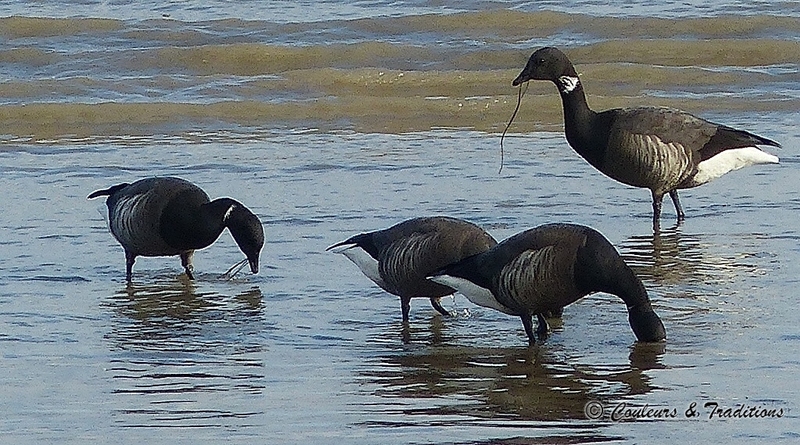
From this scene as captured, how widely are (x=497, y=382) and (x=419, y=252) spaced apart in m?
1.09

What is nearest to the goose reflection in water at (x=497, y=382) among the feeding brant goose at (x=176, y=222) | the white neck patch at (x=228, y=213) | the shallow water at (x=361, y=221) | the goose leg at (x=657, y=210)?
the shallow water at (x=361, y=221)

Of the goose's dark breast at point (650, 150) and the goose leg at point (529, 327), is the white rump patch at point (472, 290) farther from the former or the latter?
the goose's dark breast at point (650, 150)

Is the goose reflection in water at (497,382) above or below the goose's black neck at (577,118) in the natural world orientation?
below

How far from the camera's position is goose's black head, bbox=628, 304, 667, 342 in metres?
6.32

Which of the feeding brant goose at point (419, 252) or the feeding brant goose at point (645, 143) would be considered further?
the feeding brant goose at point (645, 143)

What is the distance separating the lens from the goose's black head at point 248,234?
7812mm

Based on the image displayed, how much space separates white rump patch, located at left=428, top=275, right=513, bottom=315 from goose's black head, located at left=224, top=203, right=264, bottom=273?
146 cm

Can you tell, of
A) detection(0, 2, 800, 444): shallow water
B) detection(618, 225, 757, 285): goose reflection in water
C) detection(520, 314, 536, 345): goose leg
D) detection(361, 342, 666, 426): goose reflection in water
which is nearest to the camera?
detection(361, 342, 666, 426): goose reflection in water

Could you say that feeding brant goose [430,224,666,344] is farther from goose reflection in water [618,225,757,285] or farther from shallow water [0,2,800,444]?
goose reflection in water [618,225,757,285]

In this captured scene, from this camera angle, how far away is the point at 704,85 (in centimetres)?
1502

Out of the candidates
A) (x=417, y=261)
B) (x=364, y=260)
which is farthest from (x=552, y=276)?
(x=364, y=260)

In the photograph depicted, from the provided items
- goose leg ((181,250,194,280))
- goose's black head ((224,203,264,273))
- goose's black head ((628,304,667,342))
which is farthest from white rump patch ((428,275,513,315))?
goose leg ((181,250,194,280))

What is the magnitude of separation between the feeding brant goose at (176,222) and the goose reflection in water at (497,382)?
1671 mm

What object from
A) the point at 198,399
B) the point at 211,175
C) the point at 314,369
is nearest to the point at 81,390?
the point at 198,399
